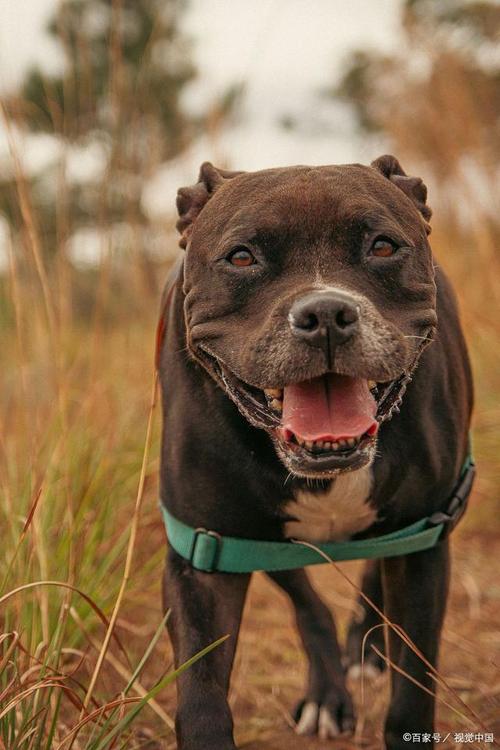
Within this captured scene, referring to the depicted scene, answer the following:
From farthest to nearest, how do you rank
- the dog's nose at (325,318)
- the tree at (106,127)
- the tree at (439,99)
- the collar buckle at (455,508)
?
the tree at (439,99), the tree at (106,127), the collar buckle at (455,508), the dog's nose at (325,318)

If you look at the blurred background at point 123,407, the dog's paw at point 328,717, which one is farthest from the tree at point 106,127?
the dog's paw at point 328,717

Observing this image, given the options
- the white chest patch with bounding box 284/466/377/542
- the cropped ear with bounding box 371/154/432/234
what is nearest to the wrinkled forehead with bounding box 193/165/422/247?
the cropped ear with bounding box 371/154/432/234

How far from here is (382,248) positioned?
236 centimetres

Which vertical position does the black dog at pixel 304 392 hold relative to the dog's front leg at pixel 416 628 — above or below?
above

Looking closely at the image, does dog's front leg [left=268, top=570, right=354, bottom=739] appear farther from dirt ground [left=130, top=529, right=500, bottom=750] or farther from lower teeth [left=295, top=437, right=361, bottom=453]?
lower teeth [left=295, top=437, right=361, bottom=453]

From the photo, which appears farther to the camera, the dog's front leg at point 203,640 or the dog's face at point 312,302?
the dog's front leg at point 203,640

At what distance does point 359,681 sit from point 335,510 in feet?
4.88

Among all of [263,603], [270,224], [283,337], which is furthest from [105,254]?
[263,603]

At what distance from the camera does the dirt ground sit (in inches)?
126

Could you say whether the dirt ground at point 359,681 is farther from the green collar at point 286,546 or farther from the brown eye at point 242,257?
the brown eye at point 242,257

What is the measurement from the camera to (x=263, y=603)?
Result: 15.1 feet

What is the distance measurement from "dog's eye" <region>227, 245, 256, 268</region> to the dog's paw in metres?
1.66

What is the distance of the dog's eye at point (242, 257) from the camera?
7.75ft

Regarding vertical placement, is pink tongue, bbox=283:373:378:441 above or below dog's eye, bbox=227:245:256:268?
below
